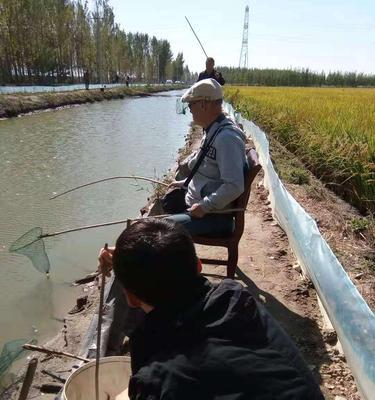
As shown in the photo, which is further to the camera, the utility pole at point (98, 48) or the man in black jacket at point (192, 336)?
the utility pole at point (98, 48)

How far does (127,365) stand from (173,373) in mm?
891

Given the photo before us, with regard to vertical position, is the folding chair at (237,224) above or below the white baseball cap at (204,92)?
below

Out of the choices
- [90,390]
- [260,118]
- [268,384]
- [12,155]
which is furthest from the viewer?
[260,118]

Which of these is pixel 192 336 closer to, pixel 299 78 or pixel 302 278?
pixel 302 278

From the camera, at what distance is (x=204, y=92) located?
2.65 m

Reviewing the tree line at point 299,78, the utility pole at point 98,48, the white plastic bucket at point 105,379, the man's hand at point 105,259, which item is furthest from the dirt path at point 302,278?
the tree line at point 299,78

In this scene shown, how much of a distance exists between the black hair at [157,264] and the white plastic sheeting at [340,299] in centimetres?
113

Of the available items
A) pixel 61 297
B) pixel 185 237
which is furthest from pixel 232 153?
pixel 61 297

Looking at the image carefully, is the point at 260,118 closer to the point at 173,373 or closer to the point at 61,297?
the point at 61,297

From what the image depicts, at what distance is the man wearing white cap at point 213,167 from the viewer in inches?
103

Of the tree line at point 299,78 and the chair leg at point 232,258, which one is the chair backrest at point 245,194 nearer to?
the chair leg at point 232,258

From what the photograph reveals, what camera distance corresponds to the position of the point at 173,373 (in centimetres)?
109

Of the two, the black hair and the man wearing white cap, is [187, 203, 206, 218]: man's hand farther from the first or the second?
the black hair

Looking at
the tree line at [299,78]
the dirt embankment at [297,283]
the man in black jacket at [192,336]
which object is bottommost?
the tree line at [299,78]
